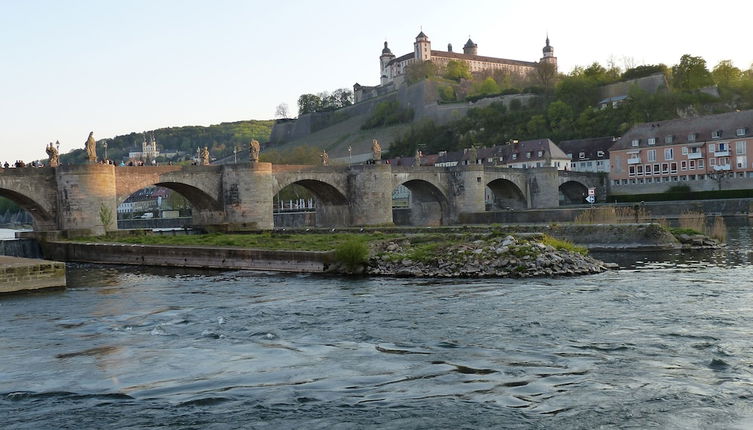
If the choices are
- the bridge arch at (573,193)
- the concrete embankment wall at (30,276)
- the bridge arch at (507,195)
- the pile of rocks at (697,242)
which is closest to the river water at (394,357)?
the concrete embankment wall at (30,276)

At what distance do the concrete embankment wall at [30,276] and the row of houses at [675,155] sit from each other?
157 ft

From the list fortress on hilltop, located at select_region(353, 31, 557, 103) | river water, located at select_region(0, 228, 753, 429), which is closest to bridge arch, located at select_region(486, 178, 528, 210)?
river water, located at select_region(0, 228, 753, 429)

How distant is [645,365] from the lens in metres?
13.3

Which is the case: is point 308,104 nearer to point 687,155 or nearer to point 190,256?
point 687,155

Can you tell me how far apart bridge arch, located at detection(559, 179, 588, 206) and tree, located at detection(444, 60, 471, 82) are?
68.4 meters

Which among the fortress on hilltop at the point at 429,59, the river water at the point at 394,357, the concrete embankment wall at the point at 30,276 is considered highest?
the fortress on hilltop at the point at 429,59

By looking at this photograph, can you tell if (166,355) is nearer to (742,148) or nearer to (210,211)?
(210,211)

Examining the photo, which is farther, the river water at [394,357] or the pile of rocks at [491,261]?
the pile of rocks at [491,261]

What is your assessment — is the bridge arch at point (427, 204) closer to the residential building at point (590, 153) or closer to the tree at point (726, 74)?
the residential building at point (590, 153)

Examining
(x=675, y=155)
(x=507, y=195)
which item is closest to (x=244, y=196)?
(x=507, y=195)

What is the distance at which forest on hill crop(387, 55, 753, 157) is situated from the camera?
4060 inches

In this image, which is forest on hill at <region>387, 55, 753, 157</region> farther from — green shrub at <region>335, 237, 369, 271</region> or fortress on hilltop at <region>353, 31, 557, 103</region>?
green shrub at <region>335, 237, 369, 271</region>

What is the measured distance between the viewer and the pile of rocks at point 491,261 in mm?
26781

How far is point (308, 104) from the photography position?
179m
